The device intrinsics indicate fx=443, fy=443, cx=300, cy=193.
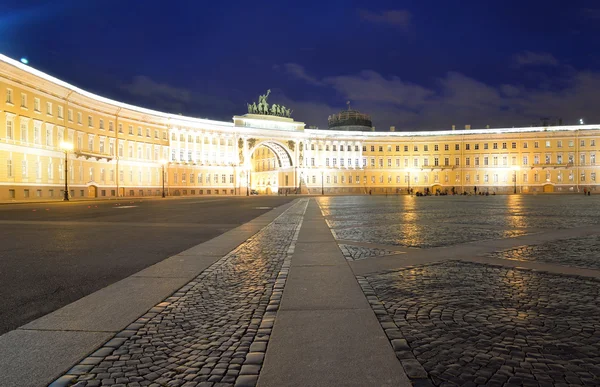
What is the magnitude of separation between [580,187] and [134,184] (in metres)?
102

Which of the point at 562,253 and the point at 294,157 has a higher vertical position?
the point at 294,157

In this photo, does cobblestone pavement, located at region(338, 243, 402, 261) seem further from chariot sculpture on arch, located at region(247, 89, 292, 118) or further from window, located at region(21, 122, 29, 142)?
chariot sculpture on arch, located at region(247, 89, 292, 118)

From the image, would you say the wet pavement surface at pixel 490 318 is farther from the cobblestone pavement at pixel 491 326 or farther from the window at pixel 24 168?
the window at pixel 24 168

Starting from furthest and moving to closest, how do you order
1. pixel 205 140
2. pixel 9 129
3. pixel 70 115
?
1. pixel 205 140
2. pixel 70 115
3. pixel 9 129

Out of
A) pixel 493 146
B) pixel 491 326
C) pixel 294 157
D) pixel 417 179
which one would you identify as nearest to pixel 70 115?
pixel 294 157

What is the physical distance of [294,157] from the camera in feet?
373

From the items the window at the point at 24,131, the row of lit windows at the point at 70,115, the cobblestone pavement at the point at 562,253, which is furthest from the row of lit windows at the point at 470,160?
the cobblestone pavement at the point at 562,253

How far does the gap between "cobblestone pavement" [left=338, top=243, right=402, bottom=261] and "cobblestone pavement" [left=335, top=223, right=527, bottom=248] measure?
118cm

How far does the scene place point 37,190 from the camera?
2090 inches

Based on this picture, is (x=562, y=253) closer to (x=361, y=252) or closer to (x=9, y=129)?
(x=361, y=252)

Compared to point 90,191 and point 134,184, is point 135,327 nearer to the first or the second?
point 90,191

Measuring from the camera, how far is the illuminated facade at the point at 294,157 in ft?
238

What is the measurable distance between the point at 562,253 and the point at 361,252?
4.25 metres

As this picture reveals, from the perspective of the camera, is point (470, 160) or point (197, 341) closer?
point (197, 341)
